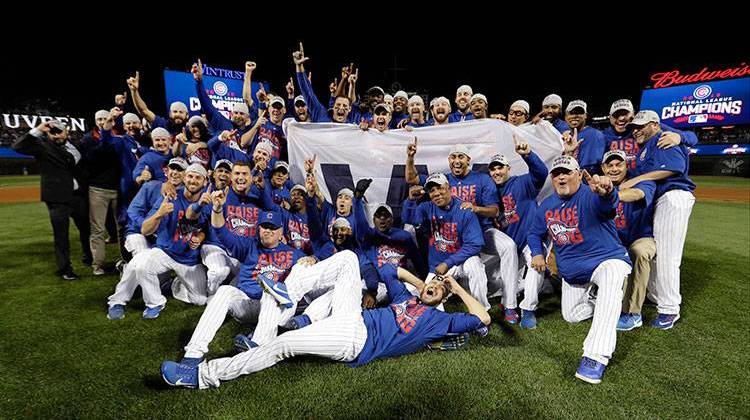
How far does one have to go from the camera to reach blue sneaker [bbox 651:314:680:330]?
167 inches

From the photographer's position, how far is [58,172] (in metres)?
5.75

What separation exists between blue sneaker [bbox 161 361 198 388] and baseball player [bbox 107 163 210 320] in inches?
69.0

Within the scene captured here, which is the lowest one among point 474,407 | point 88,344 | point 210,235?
point 88,344

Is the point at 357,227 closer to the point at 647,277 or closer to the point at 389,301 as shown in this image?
the point at 389,301

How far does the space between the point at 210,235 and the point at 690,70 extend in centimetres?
3460

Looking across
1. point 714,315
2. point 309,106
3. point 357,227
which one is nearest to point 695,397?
point 714,315

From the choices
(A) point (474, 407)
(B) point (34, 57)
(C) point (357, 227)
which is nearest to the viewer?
(A) point (474, 407)

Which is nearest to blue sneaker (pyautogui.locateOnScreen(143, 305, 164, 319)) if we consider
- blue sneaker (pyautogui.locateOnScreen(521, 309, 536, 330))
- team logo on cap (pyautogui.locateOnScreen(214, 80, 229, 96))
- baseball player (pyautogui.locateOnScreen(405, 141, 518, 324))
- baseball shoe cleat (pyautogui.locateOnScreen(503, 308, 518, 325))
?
baseball player (pyautogui.locateOnScreen(405, 141, 518, 324))

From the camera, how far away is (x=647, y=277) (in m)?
4.29

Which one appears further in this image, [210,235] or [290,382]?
[210,235]

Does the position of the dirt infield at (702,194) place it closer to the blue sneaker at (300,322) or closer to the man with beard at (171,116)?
the man with beard at (171,116)

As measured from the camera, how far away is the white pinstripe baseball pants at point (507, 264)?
14.8ft

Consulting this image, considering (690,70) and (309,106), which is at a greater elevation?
(690,70)

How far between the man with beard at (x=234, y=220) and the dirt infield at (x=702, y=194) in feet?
53.9
